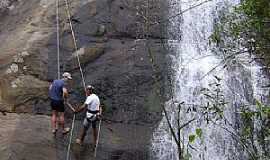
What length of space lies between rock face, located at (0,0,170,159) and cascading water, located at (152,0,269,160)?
0.48m

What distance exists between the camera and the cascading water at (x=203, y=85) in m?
11.7

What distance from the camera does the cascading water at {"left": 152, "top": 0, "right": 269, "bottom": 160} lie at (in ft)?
38.4

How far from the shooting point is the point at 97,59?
13.5 metres

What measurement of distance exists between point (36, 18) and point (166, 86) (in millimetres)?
4677

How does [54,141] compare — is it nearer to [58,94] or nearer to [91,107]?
[58,94]

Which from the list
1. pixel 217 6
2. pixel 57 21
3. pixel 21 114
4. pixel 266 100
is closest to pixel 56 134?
pixel 21 114

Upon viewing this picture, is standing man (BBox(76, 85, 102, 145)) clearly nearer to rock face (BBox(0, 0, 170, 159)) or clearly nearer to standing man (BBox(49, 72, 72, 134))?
standing man (BBox(49, 72, 72, 134))

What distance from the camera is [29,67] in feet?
43.3

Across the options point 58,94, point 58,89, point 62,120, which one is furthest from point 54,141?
point 58,89

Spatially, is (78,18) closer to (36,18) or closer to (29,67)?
(36,18)

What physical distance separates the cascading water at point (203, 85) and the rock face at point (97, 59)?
0.48m

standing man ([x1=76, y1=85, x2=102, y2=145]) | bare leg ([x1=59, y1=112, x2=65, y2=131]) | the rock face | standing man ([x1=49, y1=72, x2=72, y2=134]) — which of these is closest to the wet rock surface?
the rock face

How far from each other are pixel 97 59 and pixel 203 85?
3.07 m

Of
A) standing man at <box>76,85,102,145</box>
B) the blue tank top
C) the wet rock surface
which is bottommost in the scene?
the wet rock surface
